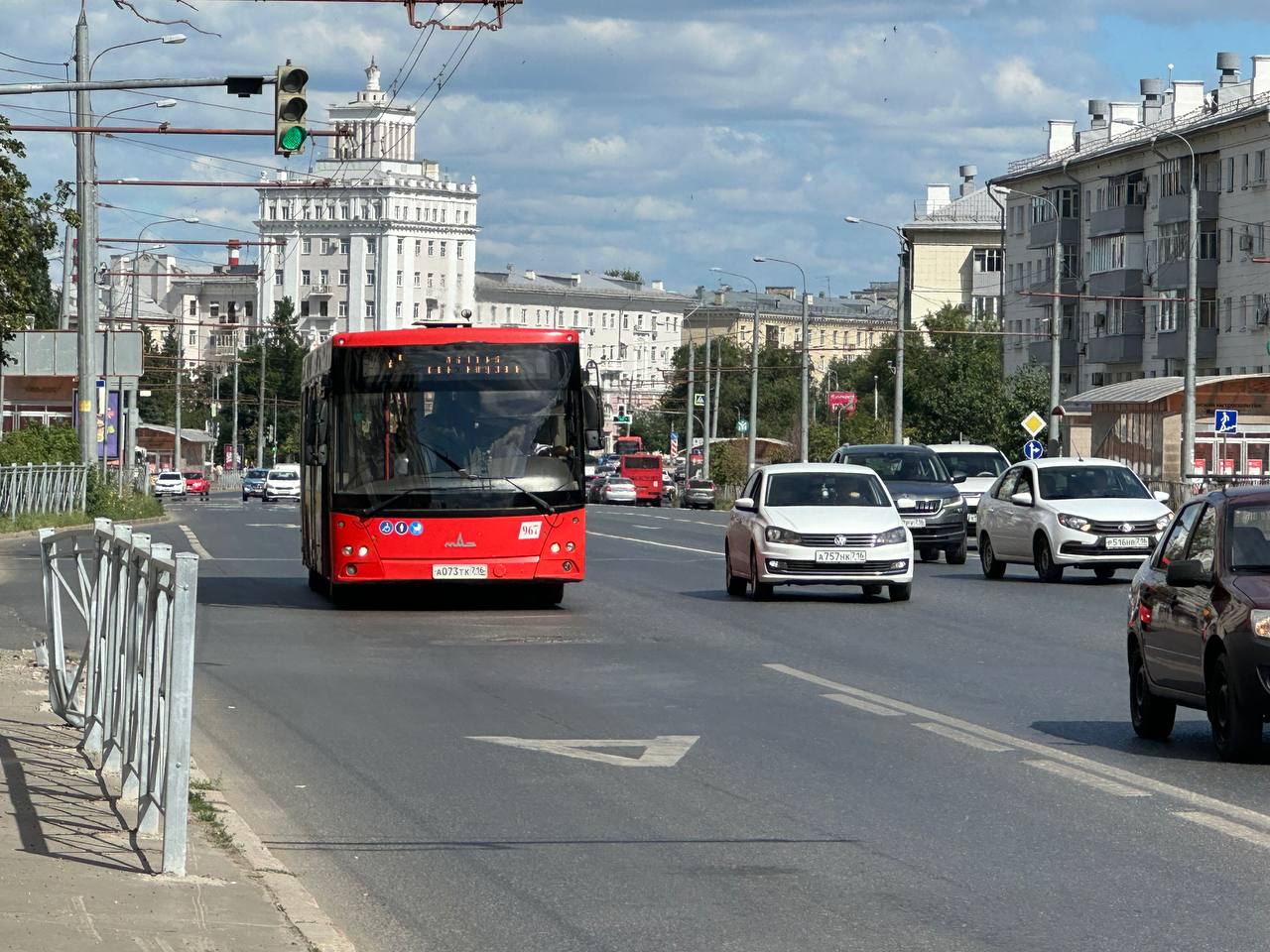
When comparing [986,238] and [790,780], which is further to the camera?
[986,238]

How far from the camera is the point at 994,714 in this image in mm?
13953

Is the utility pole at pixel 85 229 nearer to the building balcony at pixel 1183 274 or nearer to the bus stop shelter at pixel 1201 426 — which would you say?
the bus stop shelter at pixel 1201 426

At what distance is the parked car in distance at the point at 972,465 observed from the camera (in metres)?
41.8

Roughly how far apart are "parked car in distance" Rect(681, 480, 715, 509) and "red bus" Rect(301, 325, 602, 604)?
77061mm

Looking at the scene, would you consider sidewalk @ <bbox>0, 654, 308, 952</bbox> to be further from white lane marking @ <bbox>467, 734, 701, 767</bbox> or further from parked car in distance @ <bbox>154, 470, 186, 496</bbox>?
parked car in distance @ <bbox>154, 470, 186, 496</bbox>

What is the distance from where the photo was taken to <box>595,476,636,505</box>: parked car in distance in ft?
368

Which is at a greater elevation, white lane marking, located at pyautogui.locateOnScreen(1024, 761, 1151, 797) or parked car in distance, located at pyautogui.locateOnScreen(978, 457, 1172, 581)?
parked car in distance, located at pyautogui.locateOnScreen(978, 457, 1172, 581)

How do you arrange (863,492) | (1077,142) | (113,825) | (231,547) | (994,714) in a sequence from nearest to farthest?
1. (113,825)
2. (994,714)
3. (863,492)
4. (231,547)
5. (1077,142)

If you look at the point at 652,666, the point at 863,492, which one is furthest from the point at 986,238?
the point at 652,666

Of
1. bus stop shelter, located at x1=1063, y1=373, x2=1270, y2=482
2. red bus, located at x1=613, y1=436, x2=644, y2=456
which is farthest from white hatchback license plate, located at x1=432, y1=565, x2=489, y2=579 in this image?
red bus, located at x1=613, y1=436, x2=644, y2=456

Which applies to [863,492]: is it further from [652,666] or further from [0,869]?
[0,869]

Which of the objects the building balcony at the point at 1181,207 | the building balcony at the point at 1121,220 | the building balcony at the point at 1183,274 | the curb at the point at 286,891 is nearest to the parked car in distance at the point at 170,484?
the building balcony at the point at 1121,220

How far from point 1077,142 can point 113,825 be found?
107 meters

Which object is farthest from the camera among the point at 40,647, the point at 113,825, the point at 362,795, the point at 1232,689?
the point at 40,647
